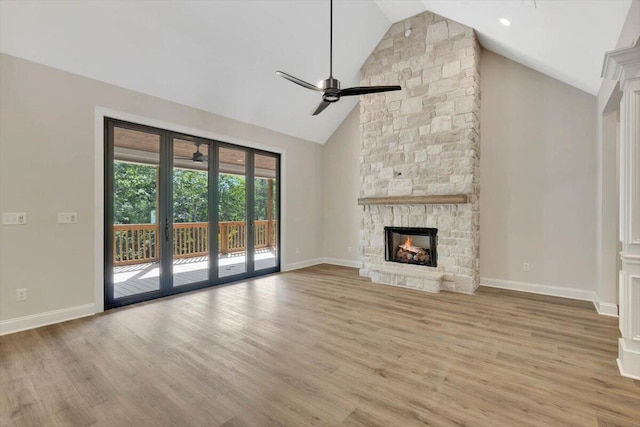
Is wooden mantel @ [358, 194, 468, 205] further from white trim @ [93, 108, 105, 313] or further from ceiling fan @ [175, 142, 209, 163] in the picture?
white trim @ [93, 108, 105, 313]

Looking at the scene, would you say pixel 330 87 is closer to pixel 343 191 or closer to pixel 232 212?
pixel 232 212

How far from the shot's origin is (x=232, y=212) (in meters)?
5.47

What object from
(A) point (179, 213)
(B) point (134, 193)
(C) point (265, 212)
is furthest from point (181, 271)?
(C) point (265, 212)

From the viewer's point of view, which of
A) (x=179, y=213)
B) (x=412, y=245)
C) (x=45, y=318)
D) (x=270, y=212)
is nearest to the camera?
(x=45, y=318)

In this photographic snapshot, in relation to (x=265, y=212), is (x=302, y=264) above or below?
below

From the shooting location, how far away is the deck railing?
4125mm

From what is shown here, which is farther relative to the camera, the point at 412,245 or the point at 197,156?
the point at 412,245

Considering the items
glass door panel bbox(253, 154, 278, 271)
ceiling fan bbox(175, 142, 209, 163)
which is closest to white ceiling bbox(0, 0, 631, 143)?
ceiling fan bbox(175, 142, 209, 163)

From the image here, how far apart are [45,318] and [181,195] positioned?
7.25ft

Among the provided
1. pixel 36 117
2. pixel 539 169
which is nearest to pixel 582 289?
pixel 539 169

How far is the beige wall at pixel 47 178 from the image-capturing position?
125 inches

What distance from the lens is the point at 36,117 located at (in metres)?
3.33

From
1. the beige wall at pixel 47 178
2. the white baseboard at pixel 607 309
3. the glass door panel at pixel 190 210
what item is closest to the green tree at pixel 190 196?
the glass door panel at pixel 190 210

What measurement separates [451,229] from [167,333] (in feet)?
13.9
